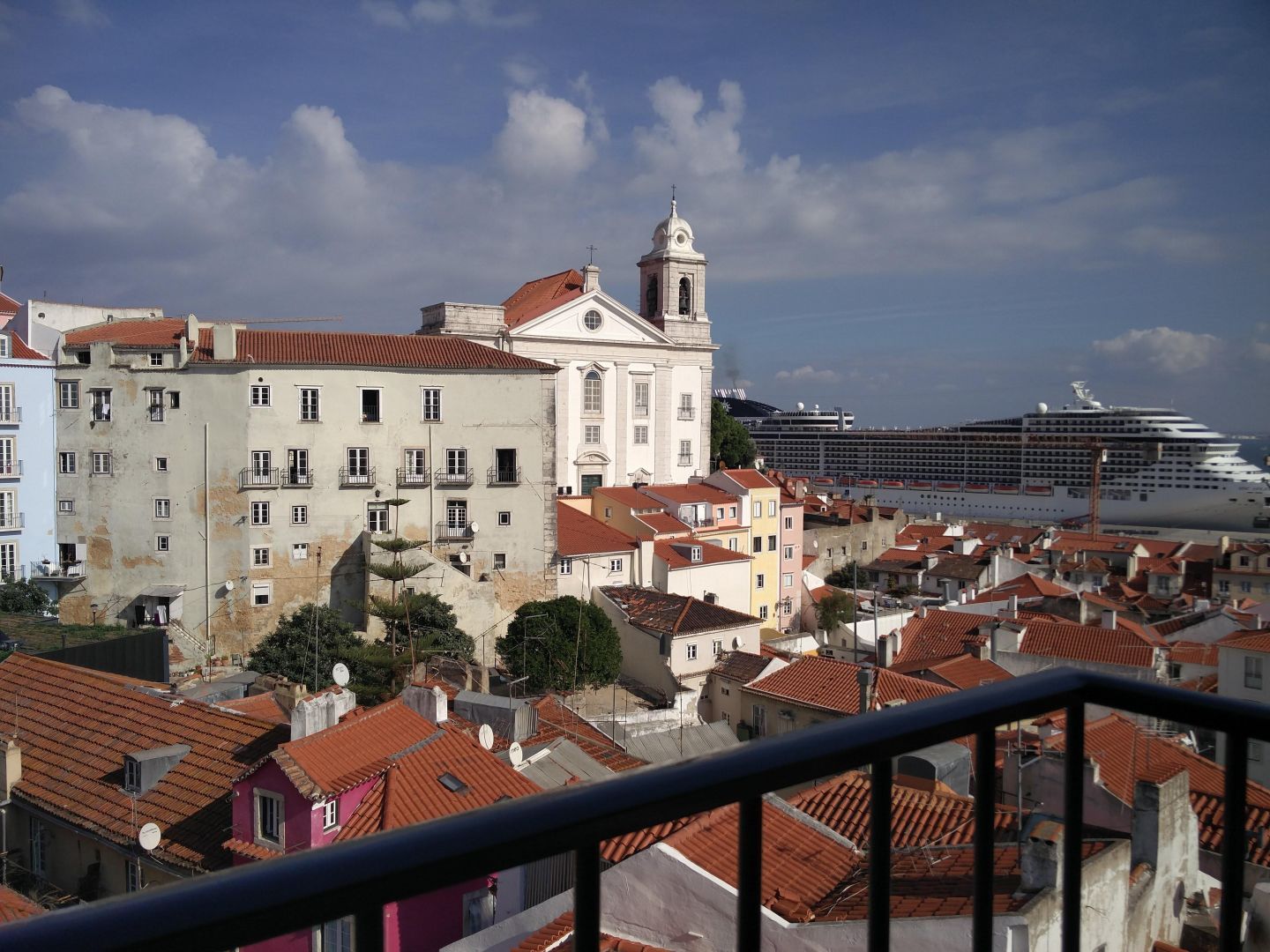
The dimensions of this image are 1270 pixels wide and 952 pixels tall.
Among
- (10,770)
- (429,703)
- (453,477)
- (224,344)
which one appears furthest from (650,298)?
(10,770)

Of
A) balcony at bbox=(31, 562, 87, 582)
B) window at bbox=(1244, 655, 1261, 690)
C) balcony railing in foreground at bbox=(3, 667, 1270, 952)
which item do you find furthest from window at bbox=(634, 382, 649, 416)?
balcony railing in foreground at bbox=(3, 667, 1270, 952)

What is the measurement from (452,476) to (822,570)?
1817 cm

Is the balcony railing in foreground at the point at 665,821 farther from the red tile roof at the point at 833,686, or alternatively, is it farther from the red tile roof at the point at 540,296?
the red tile roof at the point at 540,296

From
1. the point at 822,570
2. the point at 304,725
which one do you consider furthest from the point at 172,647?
the point at 822,570

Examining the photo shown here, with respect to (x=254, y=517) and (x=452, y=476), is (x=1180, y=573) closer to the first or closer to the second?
(x=452, y=476)

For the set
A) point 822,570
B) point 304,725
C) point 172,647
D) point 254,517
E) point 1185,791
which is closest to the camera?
point 1185,791

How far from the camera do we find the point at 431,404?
22484 millimetres

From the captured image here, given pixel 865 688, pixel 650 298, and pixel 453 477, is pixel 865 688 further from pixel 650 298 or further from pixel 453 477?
pixel 650 298

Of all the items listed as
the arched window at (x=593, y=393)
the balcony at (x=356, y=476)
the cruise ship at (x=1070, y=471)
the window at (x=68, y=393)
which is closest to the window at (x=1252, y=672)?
the balcony at (x=356, y=476)

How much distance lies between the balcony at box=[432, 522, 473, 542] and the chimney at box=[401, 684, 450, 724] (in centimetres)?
1179

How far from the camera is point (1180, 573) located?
107 ft

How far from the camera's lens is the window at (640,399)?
118 feet

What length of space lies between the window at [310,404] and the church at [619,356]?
10320 millimetres

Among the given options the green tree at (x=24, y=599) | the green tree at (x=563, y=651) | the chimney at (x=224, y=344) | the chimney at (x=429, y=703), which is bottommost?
the green tree at (x=563, y=651)
